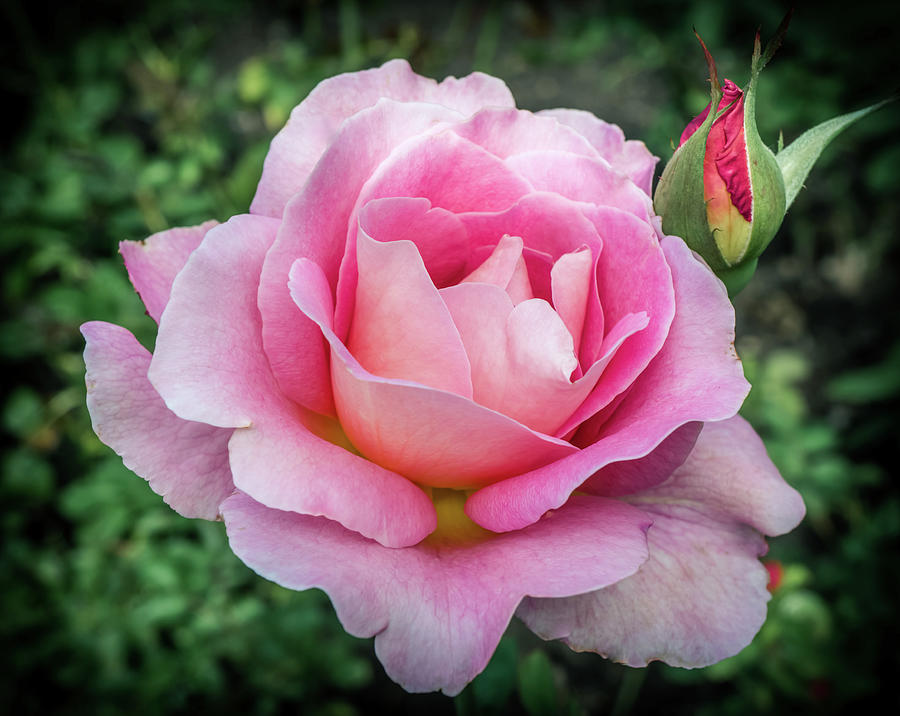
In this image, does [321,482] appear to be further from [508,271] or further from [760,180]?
[760,180]

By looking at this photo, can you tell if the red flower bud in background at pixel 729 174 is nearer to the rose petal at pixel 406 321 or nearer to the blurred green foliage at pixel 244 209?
the rose petal at pixel 406 321

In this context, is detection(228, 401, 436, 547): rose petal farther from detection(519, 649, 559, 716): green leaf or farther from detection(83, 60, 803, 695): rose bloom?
detection(519, 649, 559, 716): green leaf

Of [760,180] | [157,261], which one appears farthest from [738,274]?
[157,261]

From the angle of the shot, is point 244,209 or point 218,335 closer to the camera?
point 218,335

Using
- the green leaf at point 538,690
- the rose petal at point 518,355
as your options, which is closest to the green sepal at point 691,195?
the rose petal at point 518,355

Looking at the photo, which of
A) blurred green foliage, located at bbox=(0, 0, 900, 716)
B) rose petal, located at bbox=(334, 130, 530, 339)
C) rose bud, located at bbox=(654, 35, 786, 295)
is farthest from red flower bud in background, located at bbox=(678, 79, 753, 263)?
blurred green foliage, located at bbox=(0, 0, 900, 716)

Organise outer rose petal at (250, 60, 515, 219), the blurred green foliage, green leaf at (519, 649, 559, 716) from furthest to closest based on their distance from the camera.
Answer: the blurred green foliage → green leaf at (519, 649, 559, 716) → outer rose petal at (250, 60, 515, 219)

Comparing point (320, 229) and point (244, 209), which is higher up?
point (320, 229)

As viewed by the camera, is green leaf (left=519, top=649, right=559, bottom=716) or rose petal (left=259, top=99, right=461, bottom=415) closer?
rose petal (left=259, top=99, right=461, bottom=415)
